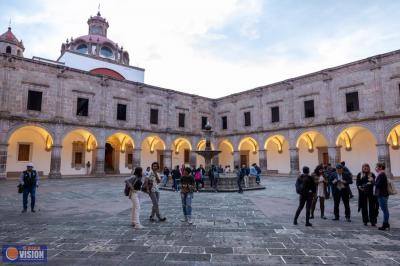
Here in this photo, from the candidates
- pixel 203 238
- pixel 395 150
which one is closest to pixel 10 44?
pixel 203 238

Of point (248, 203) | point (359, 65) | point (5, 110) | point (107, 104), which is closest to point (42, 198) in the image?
point (248, 203)

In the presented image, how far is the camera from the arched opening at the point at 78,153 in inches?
854

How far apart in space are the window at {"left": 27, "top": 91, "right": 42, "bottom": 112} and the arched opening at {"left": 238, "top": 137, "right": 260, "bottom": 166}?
18.7 metres

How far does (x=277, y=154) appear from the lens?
2544 centimetres

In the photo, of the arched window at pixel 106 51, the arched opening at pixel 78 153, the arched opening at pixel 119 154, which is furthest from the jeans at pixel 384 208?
the arched window at pixel 106 51

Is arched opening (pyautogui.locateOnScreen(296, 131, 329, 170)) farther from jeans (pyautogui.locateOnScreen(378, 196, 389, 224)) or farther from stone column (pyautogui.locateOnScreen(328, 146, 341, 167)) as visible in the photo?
jeans (pyautogui.locateOnScreen(378, 196, 389, 224))

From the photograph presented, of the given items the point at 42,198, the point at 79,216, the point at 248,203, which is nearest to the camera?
the point at 79,216

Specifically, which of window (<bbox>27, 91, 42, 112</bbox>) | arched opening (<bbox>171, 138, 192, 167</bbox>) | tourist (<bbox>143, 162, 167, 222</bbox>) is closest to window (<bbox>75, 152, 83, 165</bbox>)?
window (<bbox>27, 91, 42, 112</bbox>)

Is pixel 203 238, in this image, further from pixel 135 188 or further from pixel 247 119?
pixel 247 119

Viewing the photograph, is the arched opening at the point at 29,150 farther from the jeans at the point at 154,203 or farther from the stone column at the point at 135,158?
the jeans at the point at 154,203

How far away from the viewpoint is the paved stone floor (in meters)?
3.58

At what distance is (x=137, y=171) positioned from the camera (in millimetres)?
5516

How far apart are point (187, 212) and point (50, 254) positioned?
277 cm

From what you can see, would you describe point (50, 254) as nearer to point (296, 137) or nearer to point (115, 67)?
point (296, 137)
